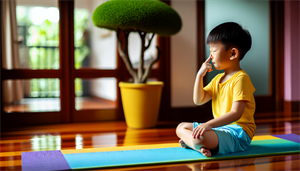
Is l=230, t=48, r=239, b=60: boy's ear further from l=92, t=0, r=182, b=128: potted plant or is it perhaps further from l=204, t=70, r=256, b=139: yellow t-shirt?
l=92, t=0, r=182, b=128: potted plant

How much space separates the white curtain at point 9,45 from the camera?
2688 mm

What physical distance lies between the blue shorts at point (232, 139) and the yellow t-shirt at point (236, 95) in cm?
3

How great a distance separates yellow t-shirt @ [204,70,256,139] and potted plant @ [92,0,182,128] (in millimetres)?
795

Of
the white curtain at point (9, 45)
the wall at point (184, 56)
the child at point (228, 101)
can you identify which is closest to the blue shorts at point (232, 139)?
the child at point (228, 101)

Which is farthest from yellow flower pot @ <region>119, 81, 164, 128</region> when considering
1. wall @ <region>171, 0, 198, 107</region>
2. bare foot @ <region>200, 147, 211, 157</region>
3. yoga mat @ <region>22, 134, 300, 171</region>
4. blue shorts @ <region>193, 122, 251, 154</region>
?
bare foot @ <region>200, 147, 211, 157</region>

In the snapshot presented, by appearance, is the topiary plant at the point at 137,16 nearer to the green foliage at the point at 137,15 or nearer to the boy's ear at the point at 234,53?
the green foliage at the point at 137,15

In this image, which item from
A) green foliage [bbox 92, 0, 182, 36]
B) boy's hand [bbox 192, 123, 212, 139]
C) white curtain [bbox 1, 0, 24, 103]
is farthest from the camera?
white curtain [bbox 1, 0, 24, 103]

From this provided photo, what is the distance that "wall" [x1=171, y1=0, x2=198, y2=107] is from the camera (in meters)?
3.03

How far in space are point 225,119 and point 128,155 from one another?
515 millimetres

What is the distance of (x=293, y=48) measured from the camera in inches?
132

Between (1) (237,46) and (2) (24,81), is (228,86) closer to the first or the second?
(1) (237,46)

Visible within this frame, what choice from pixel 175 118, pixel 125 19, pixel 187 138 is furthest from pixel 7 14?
pixel 187 138

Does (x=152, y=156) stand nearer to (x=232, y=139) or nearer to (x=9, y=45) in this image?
(x=232, y=139)

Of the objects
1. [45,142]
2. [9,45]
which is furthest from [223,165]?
[9,45]
